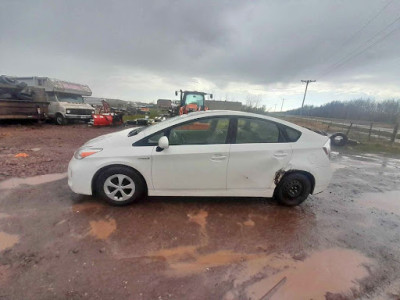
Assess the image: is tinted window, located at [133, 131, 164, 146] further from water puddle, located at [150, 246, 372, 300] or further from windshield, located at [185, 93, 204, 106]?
windshield, located at [185, 93, 204, 106]

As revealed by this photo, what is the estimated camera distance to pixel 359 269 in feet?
7.94

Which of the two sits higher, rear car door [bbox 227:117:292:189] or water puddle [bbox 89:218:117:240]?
rear car door [bbox 227:117:292:189]

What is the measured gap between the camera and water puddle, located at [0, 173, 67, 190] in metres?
4.01

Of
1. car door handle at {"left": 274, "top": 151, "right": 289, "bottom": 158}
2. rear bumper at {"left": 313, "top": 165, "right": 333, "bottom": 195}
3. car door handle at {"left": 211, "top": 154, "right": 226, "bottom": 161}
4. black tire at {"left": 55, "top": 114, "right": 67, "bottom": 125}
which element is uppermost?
car door handle at {"left": 274, "top": 151, "right": 289, "bottom": 158}

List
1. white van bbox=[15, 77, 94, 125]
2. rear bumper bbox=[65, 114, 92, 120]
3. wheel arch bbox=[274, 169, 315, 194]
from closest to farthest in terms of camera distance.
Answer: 1. wheel arch bbox=[274, 169, 315, 194]
2. white van bbox=[15, 77, 94, 125]
3. rear bumper bbox=[65, 114, 92, 120]

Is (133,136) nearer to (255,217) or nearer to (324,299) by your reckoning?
(255,217)

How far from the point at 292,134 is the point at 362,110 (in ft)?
257

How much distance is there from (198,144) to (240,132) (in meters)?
0.69

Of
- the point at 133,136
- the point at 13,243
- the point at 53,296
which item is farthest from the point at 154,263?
the point at 133,136

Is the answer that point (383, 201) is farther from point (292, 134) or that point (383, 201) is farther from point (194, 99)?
point (194, 99)

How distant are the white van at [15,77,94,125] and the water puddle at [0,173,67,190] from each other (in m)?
11.1

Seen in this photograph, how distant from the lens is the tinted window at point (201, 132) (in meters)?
Result: 3.36

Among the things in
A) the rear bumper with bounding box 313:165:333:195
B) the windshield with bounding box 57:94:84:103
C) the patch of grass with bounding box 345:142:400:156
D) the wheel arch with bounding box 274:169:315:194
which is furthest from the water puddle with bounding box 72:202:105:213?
the windshield with bounding box 57:94:84:103

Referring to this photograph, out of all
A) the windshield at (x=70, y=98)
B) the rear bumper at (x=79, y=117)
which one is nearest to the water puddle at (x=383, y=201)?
the rear bumper at (x=79, y=117)
